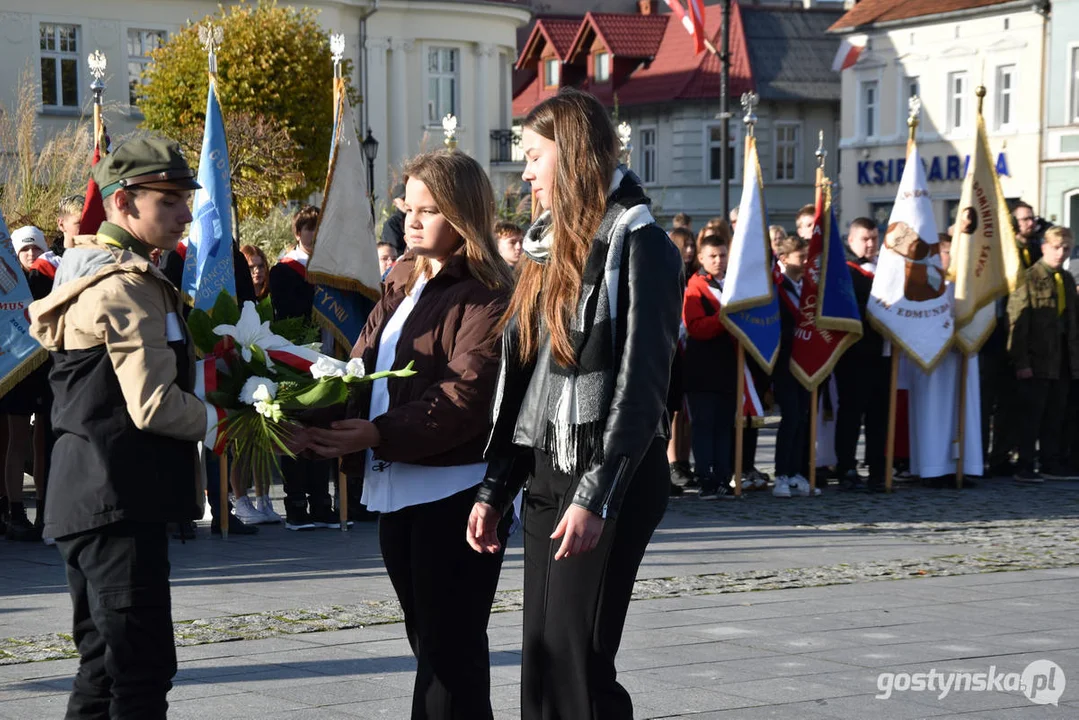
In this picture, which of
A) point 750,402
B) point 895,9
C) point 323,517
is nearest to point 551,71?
point 895,9

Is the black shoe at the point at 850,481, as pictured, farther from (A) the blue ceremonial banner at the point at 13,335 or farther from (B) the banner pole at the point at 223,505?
(A) the blue ceremonial banner at the point at 13,335

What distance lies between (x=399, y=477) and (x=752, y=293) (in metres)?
7.74

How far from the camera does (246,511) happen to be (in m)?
11.0

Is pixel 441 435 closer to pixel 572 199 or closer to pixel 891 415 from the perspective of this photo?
pixel 572 199

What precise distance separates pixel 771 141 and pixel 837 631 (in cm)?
4840

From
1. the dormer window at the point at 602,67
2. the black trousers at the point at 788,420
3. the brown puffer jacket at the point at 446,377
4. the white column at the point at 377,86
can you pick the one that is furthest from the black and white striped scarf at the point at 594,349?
the dormer window at the point at 602,67

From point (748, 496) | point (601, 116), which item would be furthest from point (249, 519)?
point (601, 116)

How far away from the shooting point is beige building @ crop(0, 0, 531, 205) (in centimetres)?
3519

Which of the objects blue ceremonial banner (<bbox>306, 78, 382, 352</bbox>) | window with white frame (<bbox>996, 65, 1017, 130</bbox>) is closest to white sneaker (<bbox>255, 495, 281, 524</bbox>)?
blue ceremonial banner (<bbox>306, 78, 382, 352</bbox>)

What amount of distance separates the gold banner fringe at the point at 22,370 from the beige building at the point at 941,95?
34.0m

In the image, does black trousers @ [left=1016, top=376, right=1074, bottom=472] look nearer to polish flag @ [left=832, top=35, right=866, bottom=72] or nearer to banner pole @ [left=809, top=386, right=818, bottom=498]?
banner pole @ [left=809, top=386, right=818, bottom=498]

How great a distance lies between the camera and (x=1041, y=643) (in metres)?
6.99

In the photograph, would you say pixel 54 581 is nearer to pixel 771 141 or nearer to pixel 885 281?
pixel 885 281

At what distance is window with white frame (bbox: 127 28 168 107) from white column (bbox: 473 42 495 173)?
9.10 m
